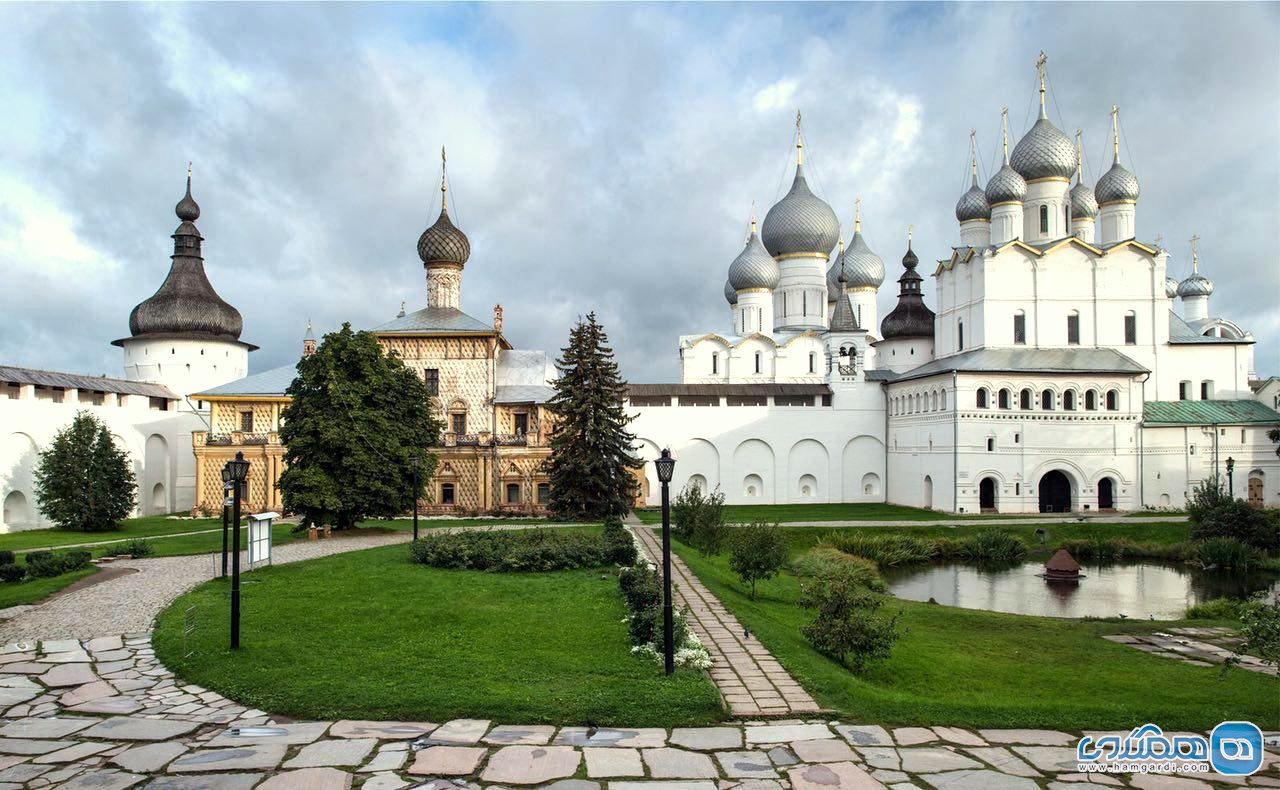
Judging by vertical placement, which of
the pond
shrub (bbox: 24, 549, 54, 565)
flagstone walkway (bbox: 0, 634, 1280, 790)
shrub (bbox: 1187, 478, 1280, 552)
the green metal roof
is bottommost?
the pond

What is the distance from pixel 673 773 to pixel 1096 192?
37.3 metres

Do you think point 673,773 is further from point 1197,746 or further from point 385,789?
point 1197,746

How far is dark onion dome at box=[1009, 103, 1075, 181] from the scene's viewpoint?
3406 cm

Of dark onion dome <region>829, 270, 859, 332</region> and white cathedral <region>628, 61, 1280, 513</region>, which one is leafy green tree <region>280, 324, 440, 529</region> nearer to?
white cathedral <region>628, 61, 1280, 513</region>

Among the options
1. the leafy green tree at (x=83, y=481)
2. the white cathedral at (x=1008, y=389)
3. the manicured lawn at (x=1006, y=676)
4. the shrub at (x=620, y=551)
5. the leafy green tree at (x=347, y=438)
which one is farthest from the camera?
the white cathedral at (x=1008, y=389)

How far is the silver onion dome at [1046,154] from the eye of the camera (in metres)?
34.1

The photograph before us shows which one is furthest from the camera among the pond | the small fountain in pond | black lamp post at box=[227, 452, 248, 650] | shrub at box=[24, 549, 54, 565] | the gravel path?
the small fountain in pond

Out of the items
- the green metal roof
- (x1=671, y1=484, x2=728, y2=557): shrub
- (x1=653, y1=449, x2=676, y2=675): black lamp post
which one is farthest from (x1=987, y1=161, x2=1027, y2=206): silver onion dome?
(x1=653, y1=449, x2=676, y2=675): black lamp post

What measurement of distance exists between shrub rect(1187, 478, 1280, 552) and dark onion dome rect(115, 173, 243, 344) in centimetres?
3417

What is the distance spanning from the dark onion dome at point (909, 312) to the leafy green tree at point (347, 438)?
23.9m

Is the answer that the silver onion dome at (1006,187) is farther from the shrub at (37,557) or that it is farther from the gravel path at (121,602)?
the shrub at (37,557)

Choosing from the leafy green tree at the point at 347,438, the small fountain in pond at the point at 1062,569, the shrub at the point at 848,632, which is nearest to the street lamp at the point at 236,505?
the shrub at the point at 848,632

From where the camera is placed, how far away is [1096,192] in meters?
35.9

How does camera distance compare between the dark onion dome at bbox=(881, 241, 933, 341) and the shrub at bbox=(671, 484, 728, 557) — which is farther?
the dark onion dome at bbox=(881, 241, 933, 341)
